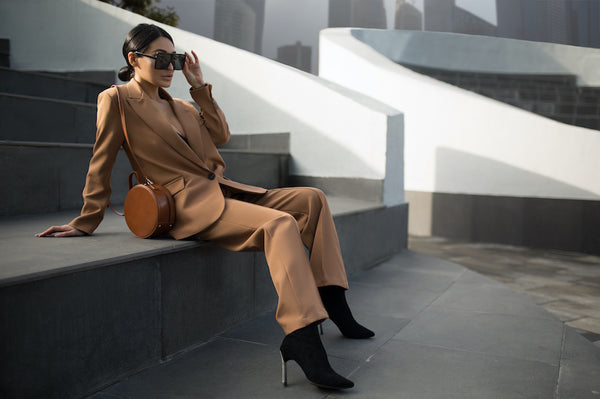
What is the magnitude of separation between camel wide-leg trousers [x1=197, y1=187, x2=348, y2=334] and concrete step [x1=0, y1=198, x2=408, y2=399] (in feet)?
0.74

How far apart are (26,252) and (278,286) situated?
0.87 meters

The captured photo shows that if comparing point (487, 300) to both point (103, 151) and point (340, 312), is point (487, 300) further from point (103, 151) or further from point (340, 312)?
point (103, 151)

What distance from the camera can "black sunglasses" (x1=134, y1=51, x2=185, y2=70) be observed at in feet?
6.70

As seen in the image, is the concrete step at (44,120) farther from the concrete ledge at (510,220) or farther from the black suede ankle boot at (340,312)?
the concrete ledge at (510,220)

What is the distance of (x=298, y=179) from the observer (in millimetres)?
4551


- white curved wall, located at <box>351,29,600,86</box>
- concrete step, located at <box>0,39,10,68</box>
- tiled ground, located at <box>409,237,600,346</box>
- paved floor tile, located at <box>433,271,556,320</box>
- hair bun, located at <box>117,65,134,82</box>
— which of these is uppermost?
white curved wall, located at <box>351,29,600,86</box>

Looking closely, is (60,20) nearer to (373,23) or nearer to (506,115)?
(506,115)

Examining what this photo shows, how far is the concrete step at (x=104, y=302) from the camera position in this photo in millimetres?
1383

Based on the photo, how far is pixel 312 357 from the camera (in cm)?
164

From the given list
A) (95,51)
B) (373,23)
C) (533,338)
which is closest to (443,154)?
(533,338)

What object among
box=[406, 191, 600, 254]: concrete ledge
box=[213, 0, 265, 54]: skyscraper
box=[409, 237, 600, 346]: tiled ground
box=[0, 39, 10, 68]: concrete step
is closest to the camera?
box=[409, 237, 600, 346]: tiled ground

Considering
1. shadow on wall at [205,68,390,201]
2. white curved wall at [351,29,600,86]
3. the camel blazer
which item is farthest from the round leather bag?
white curved wall at [351,29,600,86]

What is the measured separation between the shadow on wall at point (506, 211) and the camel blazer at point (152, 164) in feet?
13.7

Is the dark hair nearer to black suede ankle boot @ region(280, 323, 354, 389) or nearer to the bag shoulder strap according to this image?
the bag shoulder strap
